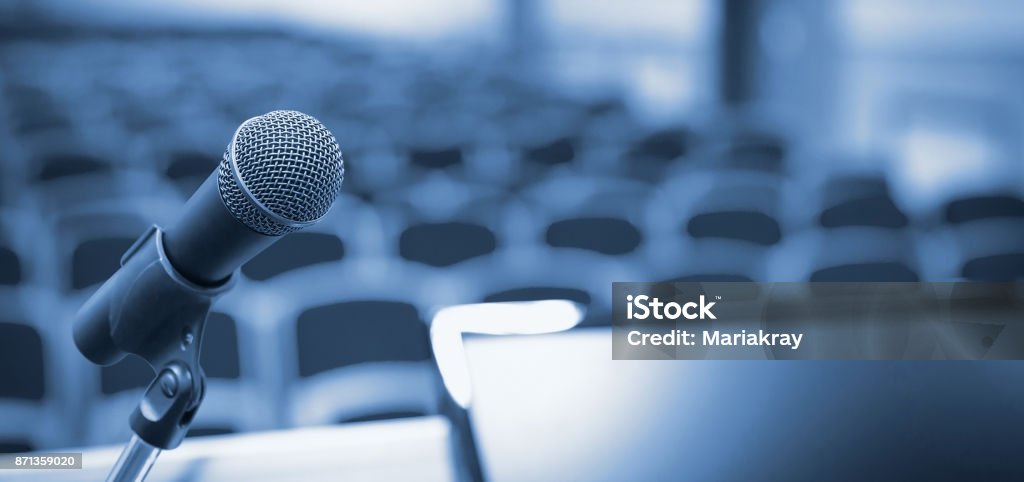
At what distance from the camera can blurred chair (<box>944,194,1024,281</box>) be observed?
158cm

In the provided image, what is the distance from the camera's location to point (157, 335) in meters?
0.40

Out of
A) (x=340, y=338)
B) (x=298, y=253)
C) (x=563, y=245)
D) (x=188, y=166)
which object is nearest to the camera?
(x=340, y=338)

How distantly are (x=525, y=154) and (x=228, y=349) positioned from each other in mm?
1489

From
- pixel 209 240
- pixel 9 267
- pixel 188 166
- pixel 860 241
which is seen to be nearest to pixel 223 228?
pixel 209 240

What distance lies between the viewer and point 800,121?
3309mm

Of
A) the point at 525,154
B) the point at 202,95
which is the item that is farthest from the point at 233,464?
the point at 202,95

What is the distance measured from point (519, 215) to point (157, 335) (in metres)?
1.48

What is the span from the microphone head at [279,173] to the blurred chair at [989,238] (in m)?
1.49

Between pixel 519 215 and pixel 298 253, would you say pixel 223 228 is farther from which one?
pixel 519 215

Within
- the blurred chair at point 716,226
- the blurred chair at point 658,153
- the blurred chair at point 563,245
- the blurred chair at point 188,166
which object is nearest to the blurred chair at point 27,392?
the blurred chair at point 188,166

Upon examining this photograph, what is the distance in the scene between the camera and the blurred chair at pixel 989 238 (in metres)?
1.58

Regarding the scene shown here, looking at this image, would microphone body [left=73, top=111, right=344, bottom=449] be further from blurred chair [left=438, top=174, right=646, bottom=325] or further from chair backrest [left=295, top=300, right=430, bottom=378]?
blurred chair [left=438, top=174, right=646, bottom=325]

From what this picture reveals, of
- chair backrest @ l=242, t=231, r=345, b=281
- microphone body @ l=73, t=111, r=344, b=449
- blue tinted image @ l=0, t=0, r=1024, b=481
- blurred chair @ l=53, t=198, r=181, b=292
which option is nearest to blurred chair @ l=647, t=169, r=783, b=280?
blue tinted image @ l=0, t=0, r=1024, b=481

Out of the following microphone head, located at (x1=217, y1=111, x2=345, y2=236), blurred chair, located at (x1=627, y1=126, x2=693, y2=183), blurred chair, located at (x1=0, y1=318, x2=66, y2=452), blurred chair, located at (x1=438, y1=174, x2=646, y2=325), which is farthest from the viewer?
blurred chair, located at (x1=627, y1=126, x2=693, y2=183)
